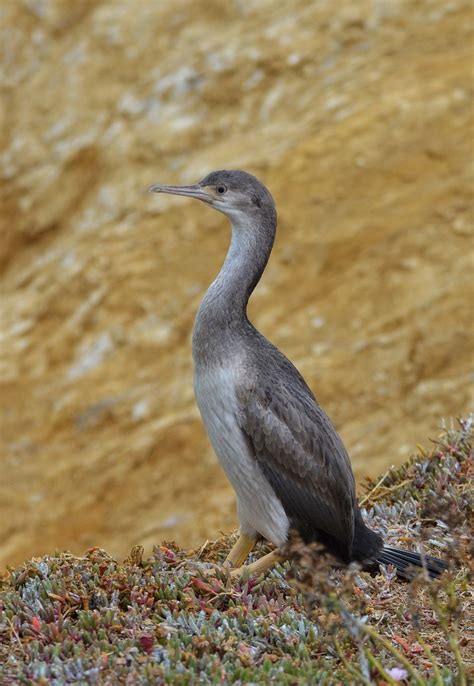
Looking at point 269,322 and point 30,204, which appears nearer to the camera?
point 269,322

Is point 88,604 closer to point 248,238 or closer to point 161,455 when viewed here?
point 248,238

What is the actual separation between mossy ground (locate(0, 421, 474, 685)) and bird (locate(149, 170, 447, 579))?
184 mm

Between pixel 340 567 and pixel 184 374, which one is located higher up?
pixel 340 567

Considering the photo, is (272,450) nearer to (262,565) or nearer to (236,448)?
(236,448)

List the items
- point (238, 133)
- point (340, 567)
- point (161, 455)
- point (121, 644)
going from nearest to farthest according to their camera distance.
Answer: point (121, 644) < point (340, 567) < point (161, 455) < point (238, 133)

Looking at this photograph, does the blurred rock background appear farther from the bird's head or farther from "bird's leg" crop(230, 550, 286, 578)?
"bird's leg" crop(230, 550, 286, 578)

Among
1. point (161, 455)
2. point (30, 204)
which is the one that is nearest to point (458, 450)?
point (161, 455)

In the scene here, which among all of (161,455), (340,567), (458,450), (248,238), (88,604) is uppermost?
(248,238)

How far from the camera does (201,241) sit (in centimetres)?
1397

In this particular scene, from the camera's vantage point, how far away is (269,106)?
49.2 ft

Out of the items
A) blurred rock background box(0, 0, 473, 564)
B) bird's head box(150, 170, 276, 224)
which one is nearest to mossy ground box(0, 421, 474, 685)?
bird's head box(150, 170, 276, 224)

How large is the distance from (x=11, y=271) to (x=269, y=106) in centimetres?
434

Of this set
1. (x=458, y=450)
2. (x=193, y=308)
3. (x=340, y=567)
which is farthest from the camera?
(x=193, y=308)

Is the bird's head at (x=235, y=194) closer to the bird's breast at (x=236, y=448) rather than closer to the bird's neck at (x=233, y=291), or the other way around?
the bird's neck at (x=233, y=291)
